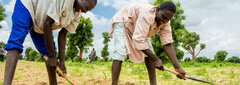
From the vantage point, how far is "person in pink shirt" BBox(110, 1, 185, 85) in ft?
8.46

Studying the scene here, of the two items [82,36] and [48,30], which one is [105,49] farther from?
[48,30]

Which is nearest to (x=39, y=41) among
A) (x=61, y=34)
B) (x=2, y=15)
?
(x=61, y=34)

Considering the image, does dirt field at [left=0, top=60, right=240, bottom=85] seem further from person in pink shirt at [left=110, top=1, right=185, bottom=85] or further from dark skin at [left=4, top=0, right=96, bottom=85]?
person in pink shirt at [left=110, top=1, right=185, bottom=85]

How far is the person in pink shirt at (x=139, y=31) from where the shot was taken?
258 centimetres

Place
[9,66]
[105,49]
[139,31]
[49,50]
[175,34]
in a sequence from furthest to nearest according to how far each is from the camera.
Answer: [105,49] < [175,34] < [139,31] < [49,50] < [9,66]

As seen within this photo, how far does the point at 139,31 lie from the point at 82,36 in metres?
19.3

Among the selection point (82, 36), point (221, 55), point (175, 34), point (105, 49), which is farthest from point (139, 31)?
point (221, 55)

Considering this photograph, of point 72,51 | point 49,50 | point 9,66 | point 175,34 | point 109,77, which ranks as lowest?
point 109,77

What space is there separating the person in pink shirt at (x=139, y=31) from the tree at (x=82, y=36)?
61.7 feet

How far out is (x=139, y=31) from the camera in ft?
8.45

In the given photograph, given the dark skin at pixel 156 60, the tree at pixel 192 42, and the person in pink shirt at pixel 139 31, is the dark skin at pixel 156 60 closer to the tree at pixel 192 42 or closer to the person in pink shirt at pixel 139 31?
the person in pink shirt at pixel 139 31

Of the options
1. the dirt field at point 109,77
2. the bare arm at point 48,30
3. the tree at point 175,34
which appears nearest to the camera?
the bare arm at point 48,30

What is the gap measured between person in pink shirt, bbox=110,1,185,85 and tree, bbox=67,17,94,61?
18.8m

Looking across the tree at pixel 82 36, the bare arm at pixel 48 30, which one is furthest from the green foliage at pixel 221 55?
the bare arm at pixel 48 30
